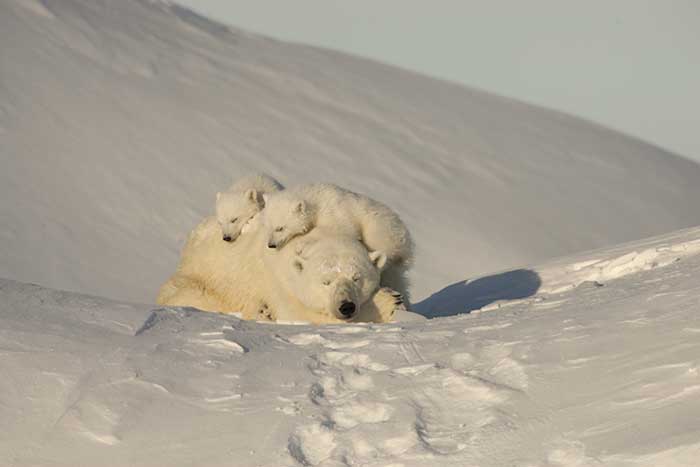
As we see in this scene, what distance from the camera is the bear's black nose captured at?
7.88 metres

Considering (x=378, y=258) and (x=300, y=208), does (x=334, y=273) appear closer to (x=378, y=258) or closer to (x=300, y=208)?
(x=378, y=258)

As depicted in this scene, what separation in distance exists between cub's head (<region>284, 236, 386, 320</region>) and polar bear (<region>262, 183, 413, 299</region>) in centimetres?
24

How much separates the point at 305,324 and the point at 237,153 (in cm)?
1640

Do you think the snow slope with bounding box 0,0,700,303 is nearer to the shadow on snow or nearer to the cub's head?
the shadow on snow

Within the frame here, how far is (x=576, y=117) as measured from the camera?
35625mm

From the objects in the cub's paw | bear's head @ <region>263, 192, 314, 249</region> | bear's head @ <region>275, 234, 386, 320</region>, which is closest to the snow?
the cub's paw

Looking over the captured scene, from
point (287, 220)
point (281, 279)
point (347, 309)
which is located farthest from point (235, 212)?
point (347, 309)

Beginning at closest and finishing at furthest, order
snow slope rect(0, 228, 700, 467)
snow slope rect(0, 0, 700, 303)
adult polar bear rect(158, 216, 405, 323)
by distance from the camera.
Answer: snow slope rect(0, 228, 700, 467)
adult polar bear rect(158, 216, 405, 323)
snow slope rect(0, 0, 700, 303)

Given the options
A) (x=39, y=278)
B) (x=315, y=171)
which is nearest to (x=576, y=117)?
(x=315, y=171)

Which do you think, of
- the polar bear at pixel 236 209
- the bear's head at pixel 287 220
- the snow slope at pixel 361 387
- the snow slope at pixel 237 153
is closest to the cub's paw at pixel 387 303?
the bear's head at pixel 287 220

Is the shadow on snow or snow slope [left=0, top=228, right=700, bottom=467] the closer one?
snow slope [left=0, top=228, right=700, bottom=467]

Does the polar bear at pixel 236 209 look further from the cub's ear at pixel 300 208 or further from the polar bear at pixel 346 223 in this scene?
the cub's ear at pixel 300 208

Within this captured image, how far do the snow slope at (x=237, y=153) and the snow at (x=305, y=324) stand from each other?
0.23 ft

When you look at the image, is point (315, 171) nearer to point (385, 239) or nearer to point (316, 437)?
point (385, 239)
